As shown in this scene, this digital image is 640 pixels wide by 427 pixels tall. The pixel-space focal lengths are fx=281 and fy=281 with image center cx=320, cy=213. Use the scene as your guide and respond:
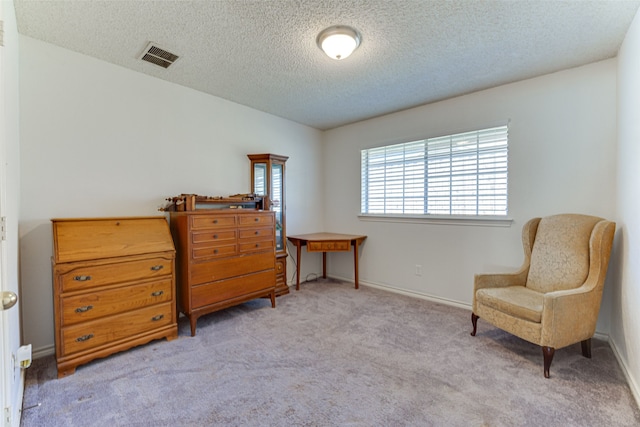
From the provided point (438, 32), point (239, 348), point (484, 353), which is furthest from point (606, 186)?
point (239, 348)

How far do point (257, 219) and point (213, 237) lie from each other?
1.82ft

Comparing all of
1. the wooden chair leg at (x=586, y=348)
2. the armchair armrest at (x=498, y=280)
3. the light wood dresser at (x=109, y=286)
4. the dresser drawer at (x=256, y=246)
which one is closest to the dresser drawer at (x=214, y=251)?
the dresser drawer at (x=256, y=246)

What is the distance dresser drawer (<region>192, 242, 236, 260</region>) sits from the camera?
266 centimetres

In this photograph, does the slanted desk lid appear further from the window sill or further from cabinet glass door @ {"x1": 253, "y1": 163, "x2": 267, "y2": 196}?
the window sill

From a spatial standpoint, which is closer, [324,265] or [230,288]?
[230,288]

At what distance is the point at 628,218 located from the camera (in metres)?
2.04

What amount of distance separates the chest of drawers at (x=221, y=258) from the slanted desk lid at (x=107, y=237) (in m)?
0.22

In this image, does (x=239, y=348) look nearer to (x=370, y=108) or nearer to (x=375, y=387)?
(x=375, y=387)

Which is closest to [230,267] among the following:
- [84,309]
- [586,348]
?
[84,309]

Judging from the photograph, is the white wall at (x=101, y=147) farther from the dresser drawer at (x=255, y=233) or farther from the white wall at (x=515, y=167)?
the white wall at (x=515, y=167)

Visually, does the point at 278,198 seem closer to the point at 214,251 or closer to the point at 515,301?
the point at 214,251

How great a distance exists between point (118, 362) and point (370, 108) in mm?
3717

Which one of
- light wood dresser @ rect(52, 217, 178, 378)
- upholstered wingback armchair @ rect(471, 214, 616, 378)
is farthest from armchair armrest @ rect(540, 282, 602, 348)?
light wood dresser @ rect(52, 217, 178, 378)

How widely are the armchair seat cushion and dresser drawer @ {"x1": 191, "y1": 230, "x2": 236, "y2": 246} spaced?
241 cm
